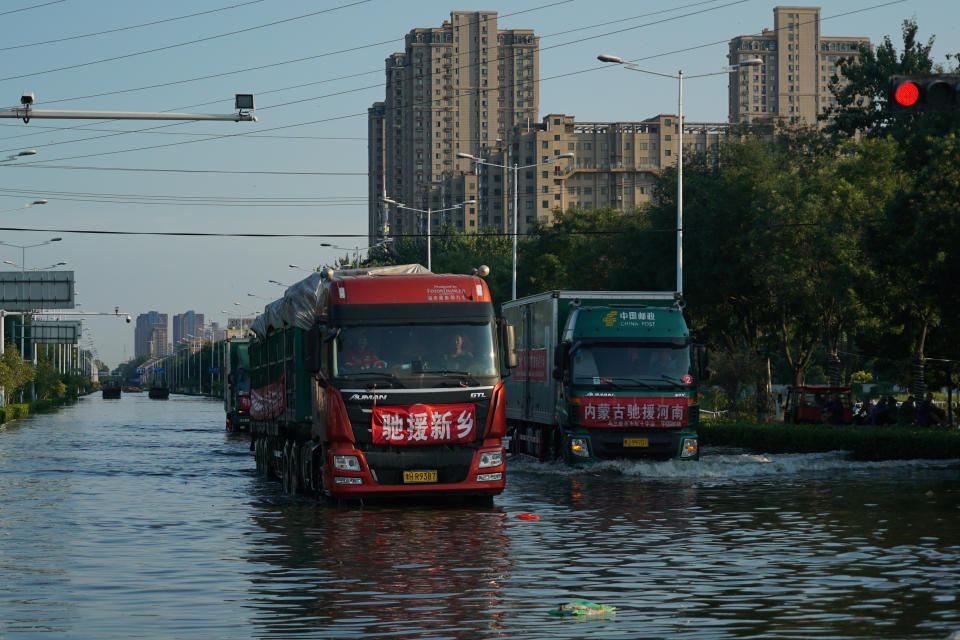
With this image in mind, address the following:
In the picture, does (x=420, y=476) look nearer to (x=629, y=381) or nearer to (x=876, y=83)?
(x=629, y=381)

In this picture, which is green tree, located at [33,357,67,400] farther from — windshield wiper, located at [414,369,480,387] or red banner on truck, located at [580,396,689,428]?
windshield wiper, located at [414,369,480,387]

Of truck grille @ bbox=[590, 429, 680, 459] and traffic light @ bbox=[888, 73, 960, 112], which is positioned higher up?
traffic light @ bbox=[888, 73, 960, 112]

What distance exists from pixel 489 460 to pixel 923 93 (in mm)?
8623

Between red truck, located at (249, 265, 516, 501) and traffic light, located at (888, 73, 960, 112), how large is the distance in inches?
301

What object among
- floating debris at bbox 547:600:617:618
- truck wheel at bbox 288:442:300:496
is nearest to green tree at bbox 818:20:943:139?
truck wheel at bbox 288:442:300:496

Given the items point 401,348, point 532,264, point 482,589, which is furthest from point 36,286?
point 482,589

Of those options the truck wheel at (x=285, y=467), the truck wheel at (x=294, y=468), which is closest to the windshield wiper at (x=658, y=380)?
the truck wheel at (x=285, y=467)

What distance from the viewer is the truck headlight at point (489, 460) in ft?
68.1

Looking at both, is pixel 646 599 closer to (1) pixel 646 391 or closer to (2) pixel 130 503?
(2) pixel 130 503

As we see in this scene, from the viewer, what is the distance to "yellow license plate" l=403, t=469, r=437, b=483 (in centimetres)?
2056

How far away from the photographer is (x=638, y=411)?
93.7 feet

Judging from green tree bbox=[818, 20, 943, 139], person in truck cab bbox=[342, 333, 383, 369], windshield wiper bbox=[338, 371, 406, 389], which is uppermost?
green tree bbox=[818, 20, 943, 139]

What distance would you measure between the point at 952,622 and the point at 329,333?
11.8 meters

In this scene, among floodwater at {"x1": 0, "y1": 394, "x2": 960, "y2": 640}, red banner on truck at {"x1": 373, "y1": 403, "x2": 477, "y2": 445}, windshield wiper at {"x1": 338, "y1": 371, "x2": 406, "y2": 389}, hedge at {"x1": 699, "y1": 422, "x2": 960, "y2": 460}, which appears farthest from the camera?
hedge at {"x1": 699, "y1": 422, "x2": 960, "y2": 460}
